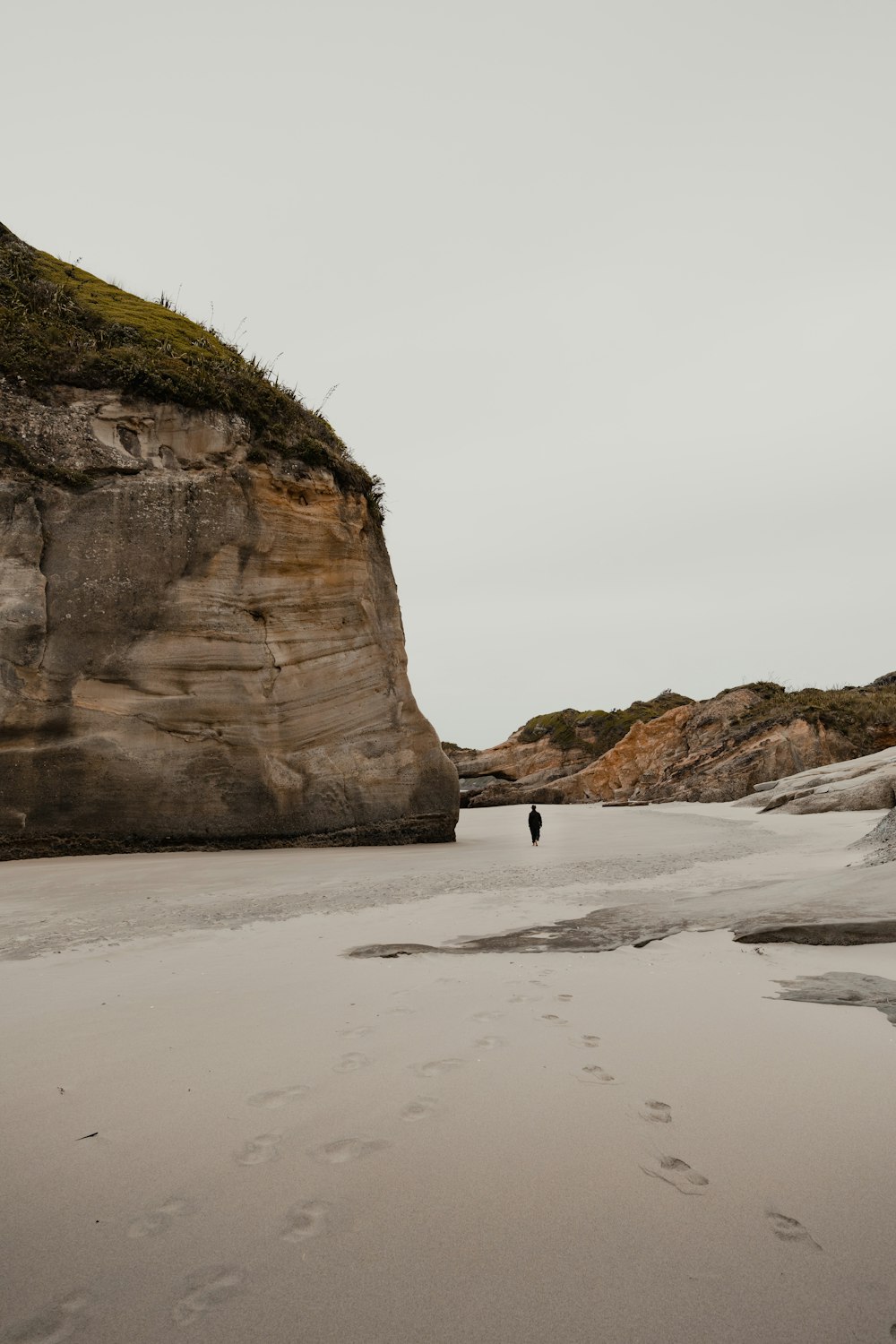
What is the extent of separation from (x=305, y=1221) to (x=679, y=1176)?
3.03 ft

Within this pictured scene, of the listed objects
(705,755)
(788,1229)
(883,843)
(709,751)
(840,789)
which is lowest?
(788,1229)

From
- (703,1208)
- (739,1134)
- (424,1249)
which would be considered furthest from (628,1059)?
(424,1249)

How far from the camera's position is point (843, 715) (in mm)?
26984

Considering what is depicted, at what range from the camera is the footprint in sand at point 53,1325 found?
4.56 feet

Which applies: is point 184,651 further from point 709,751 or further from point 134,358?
point 709,751

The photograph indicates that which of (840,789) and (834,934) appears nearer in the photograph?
(834,934)

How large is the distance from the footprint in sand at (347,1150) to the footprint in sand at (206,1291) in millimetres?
433

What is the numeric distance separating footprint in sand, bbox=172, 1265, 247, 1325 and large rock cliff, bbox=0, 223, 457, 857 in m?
9.42

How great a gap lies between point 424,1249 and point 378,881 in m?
5.91

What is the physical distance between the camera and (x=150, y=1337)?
1.39 metres

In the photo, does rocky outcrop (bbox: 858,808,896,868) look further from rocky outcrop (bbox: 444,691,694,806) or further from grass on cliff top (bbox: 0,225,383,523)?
rocky outcrop (bbox: 444,691,694,806)

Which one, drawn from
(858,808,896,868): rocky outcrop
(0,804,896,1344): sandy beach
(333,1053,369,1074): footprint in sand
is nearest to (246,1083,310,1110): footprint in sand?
(0,804,896,1344): sandy beach

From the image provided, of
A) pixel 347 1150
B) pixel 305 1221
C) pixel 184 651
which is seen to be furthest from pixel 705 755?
pixel 305 1221

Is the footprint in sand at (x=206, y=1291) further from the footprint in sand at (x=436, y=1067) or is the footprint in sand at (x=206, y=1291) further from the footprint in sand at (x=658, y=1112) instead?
the footprint in sand at (x=658, y=1112)
